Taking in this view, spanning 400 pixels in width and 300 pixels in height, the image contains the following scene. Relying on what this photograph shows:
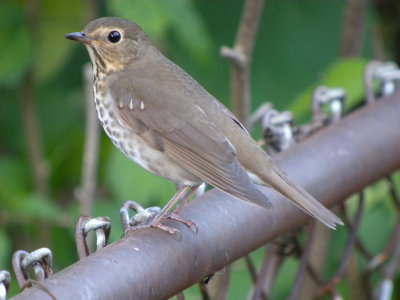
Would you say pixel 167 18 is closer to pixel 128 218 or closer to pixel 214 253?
pixel 128 218

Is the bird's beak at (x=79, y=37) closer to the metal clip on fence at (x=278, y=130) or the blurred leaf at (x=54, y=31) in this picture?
the metal clip on fence at (x=278, y=130)

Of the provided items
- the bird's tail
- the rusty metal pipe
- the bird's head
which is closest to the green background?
the bird's head

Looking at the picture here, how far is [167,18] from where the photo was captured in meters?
3.97

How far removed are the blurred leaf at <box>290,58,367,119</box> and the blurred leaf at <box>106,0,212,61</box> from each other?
0.45 meters

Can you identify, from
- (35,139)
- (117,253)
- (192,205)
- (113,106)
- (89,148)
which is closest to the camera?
(117,253)

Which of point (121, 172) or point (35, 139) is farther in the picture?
point (35, 139)

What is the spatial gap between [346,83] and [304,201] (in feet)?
4.86

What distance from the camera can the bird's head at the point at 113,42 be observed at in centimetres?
336

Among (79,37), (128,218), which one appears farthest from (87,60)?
(128,218)

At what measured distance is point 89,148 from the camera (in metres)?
3.93

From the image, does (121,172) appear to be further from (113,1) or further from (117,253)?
(117,253)

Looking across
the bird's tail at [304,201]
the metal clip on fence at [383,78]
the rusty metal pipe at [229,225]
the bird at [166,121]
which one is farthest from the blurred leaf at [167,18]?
the bird's tail at [304,201]

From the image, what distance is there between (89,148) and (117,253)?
1886 mm

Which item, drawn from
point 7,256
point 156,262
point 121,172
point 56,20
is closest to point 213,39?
point 56,20
